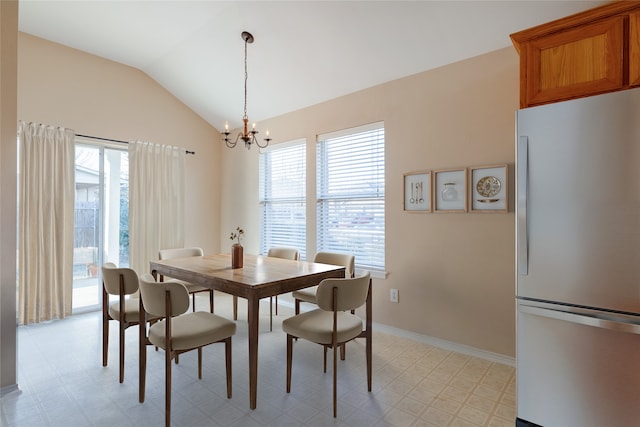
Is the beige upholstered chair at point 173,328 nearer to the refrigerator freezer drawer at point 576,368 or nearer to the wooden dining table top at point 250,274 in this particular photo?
the wooden dining table top at point 250,274

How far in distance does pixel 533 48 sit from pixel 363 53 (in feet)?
5.00

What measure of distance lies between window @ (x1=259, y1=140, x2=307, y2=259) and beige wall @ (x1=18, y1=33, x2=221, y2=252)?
1.08 metres

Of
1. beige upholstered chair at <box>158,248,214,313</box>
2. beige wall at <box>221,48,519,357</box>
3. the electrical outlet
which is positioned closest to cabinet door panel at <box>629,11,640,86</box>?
beige wall at <box>221,48,519,357</box>

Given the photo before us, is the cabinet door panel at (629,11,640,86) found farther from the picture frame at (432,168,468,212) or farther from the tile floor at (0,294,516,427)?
the tile floor at (0,294,516,427)

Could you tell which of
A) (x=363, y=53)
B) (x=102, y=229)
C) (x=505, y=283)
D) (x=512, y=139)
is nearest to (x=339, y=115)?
(x=363, y=53)

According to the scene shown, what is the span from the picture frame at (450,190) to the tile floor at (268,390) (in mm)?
1313

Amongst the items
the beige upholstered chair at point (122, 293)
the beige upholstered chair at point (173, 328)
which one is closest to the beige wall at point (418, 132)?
the beige upholstered chair at point (173, 328)

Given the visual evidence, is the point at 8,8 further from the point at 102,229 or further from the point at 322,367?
the point at 322,367

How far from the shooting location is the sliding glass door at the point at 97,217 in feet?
13.3

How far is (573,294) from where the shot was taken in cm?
169

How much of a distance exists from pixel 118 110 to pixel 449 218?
425 centimetres

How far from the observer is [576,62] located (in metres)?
1.83

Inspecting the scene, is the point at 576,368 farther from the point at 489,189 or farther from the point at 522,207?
the point at 489,189

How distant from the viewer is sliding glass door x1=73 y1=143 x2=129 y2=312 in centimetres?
405
